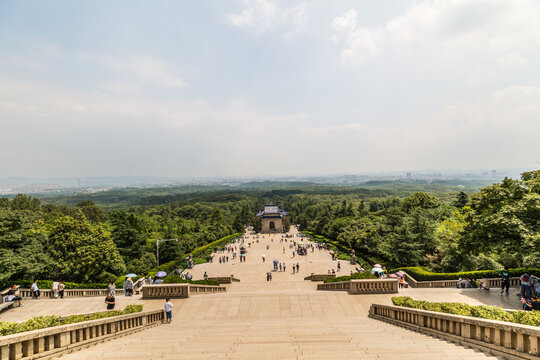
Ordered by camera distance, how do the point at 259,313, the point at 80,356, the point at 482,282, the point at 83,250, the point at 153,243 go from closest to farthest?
the point at 80,356 → the point at 259,313 → the point at 482,282 → the point at 83,250 → the point at 153,243

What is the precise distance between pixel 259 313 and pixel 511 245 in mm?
12814

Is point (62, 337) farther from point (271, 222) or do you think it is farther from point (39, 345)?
point (271, 222)

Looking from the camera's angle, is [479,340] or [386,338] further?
[386,338]

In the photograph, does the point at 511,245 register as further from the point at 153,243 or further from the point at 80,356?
the point at 153,243

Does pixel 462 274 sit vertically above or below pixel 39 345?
below

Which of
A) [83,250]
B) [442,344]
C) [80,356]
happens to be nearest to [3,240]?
[83,250]

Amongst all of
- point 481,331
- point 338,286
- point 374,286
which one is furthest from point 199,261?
point 481,331

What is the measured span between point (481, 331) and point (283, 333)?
17.7 feet

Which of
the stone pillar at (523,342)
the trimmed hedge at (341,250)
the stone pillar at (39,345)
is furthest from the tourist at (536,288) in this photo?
the trimmed hedge at (341,250)

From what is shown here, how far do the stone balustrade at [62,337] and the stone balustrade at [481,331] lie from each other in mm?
10113

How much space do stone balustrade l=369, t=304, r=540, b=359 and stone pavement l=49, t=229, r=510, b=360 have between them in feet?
1.18

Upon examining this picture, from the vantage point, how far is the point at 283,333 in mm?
8859

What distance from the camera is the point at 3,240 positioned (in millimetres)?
17906

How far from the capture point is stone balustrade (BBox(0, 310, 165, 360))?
18.7 ft
